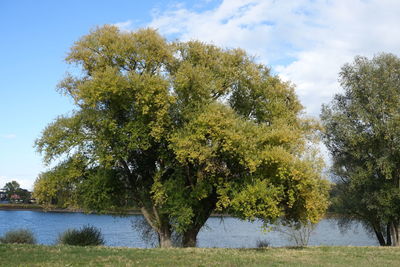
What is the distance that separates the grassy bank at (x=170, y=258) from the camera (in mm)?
15600

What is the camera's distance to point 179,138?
2358cm

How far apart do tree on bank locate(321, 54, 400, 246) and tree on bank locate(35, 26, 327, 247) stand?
21.0ft

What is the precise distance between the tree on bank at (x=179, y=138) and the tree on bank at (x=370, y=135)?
641cm

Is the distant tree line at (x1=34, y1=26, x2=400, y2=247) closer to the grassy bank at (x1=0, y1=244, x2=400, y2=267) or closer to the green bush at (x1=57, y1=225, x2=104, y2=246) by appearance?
the green bush at (x1=57, y1=225, x2=104, y2=246)

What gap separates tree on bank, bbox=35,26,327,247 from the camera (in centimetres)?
2330

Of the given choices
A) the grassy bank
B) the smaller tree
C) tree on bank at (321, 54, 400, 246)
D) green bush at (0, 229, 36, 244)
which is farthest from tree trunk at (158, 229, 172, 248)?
the smaller tree

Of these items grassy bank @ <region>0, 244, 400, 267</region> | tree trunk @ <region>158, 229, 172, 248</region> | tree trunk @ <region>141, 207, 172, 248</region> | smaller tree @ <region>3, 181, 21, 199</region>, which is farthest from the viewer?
smaller tree @ <region>3, 181, 21, 199</region>

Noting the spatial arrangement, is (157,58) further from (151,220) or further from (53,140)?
(151,220)

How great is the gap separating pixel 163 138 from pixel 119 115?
3089mm

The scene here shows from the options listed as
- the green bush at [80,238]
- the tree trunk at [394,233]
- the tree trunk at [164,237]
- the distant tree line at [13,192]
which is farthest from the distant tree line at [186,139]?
the distant tree line at [13,192]

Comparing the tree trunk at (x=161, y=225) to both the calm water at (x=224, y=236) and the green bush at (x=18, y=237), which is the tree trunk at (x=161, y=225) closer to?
the calm water at (x=224, y=236)

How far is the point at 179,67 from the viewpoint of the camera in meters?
27.7

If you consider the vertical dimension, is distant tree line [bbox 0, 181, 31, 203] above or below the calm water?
above

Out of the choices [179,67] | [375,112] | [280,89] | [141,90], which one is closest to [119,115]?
[141,90]
